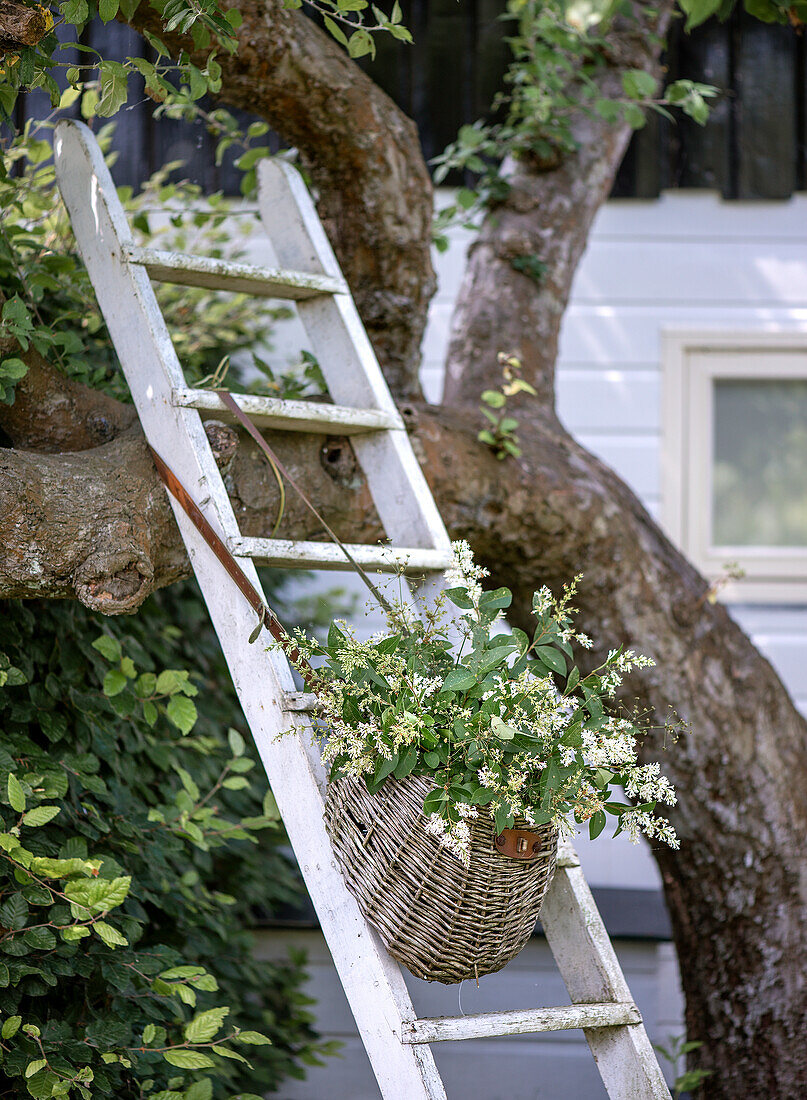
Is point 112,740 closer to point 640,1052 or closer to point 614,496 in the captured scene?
point 640,1052

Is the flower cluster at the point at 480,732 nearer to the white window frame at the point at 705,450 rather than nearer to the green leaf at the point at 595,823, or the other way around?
the green leaf at the point at 595,823

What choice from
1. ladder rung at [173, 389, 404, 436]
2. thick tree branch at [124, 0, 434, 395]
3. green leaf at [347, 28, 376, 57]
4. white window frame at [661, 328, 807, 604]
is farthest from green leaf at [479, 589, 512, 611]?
white window frame at [661, 328, 807, 604]

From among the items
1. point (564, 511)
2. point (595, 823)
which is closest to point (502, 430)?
point (564, 511)

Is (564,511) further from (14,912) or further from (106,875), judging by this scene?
(14,912)

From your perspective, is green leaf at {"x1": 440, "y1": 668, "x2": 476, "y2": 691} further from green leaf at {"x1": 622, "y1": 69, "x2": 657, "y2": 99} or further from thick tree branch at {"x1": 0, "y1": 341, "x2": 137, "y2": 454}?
green leaf at {"x1": 622, "y1": 69, "x2": 657, "y2": 99}

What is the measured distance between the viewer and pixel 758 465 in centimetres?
353

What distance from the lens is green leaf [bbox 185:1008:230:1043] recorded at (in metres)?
1.50

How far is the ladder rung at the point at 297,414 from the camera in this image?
1564 mm

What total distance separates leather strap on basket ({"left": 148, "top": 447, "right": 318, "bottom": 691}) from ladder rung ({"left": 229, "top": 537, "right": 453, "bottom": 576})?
0.02 meters

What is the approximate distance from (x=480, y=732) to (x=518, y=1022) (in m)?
0.42

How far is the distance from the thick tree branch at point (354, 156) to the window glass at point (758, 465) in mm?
1508

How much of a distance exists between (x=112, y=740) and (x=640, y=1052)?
40.8 inches

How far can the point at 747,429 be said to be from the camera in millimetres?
3525

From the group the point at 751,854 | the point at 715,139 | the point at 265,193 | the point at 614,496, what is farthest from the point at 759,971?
the point at 715,139
